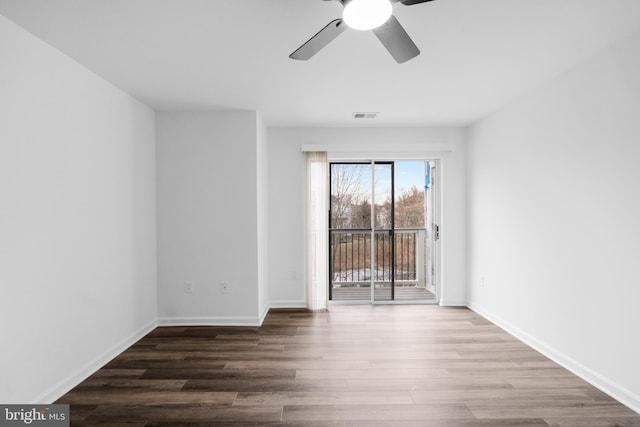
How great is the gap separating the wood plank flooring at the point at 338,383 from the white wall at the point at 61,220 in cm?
31

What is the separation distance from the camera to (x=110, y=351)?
3.12 meters

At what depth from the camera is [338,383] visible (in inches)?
105

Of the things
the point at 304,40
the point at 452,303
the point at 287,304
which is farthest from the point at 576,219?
the point at 287,304

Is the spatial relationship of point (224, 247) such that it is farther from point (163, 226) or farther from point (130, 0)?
point (130, 0)

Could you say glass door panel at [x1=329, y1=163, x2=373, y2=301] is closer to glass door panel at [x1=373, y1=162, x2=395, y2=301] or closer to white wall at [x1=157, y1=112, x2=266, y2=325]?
glass door panel at [x1=373, y1=162, x2=395, y2=301]

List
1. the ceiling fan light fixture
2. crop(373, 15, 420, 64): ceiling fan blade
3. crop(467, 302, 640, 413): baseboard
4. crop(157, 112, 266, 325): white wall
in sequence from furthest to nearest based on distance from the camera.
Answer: crop(157, 112, 266, 325): white wall → crop(467, 302, 640, 413): baseboard → crop(373, 15, 420, 64): ceiling fan blade → the ceiling fan light fixture

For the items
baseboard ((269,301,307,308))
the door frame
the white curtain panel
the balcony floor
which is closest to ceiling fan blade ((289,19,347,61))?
the white curtain panel

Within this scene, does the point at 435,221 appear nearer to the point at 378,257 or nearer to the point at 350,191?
the point at 378,257

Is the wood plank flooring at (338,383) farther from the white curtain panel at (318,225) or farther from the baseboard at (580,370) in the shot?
the white curtain panel at (318,225)

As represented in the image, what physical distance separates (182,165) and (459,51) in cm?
308

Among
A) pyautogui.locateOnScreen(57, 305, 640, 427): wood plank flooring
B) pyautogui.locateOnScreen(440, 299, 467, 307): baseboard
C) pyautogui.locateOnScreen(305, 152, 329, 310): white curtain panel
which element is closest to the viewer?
pyautogui.locateOnScreen(57, 305, 640, 427): wood plank flooring

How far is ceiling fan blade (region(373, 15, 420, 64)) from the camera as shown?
1.82 metres

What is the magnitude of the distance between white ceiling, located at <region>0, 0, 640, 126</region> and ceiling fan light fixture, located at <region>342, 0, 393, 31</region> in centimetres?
31

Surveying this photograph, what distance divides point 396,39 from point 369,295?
3874 mm
